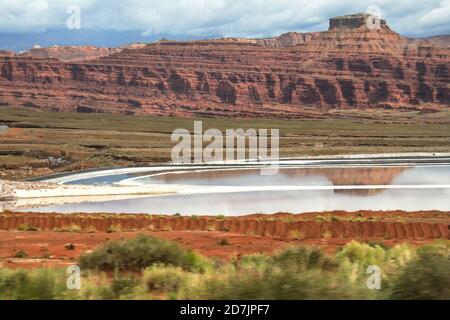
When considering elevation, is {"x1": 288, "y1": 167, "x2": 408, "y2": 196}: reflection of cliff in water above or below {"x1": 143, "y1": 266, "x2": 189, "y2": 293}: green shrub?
below

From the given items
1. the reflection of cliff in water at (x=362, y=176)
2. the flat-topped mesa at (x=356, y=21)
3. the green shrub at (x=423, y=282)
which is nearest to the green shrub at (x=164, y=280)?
the green shrub at (x=423, y=282)

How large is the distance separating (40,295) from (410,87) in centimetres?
15084

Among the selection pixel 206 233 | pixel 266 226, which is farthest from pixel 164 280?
pixel 266 226

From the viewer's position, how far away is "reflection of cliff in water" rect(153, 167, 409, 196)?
46.4 meters

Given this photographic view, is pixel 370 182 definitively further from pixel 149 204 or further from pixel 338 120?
pixel 338 120

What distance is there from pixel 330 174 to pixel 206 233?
105ft

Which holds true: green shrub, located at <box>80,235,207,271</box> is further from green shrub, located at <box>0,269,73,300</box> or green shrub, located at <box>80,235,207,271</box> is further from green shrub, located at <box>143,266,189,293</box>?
green shrub, located at <box>0,269,73,300</box>

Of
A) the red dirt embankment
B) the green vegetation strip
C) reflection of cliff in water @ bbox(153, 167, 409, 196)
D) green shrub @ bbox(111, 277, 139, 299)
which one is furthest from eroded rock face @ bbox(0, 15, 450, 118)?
green shrub @ bbox(111, 277, 139, 299)

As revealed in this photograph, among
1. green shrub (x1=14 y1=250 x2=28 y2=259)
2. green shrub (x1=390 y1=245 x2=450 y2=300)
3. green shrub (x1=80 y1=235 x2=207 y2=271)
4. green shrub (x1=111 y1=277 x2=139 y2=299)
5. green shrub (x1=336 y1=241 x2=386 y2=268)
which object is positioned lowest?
green shrub (x1=14 y1=250 x2=28 y2=259)

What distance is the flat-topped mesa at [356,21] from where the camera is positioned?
178125 millimetres

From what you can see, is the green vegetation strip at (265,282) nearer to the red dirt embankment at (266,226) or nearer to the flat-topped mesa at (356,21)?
the red dirt embankment at (266,226)

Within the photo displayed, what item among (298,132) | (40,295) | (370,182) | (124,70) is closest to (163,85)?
(124,70)

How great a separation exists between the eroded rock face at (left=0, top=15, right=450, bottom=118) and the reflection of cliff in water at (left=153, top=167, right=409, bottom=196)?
83.9 meters

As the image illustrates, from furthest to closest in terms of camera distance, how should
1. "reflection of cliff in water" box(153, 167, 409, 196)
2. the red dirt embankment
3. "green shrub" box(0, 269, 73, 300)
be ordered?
"reflection of cliff in water" box(153, 167, 409, 196)
the red dirt embankment
"green shrub" box(0, 269, 73, 300)
